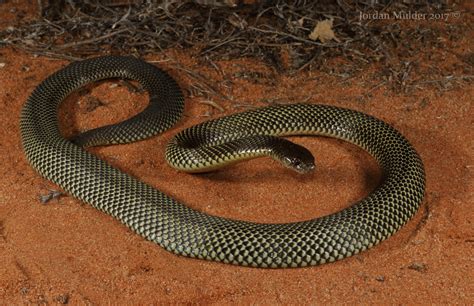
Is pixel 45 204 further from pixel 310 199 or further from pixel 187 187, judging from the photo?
pixel 310 199

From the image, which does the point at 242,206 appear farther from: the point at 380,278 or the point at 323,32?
the point at 323,32

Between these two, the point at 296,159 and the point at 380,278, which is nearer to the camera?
the point at 380,278

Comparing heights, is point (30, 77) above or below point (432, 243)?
below

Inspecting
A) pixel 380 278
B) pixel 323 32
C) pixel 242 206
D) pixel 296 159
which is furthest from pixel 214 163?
pixel 323 32

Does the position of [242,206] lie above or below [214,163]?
below

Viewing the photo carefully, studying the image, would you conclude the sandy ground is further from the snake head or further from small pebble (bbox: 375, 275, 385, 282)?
the snake head

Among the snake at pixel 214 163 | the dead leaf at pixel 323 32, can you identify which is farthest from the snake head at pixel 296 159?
the dead leaf at pixel 323 32

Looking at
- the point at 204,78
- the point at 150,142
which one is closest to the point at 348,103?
the point at 204,78
